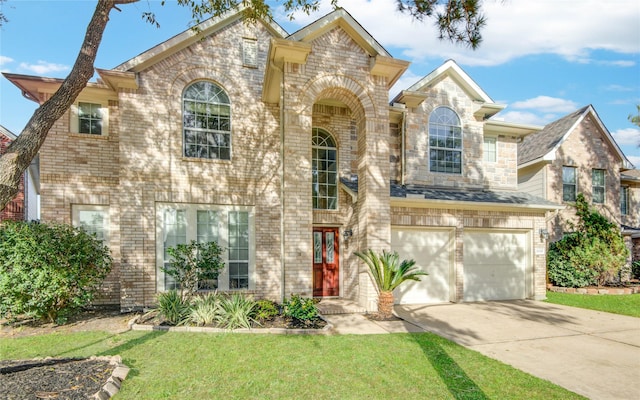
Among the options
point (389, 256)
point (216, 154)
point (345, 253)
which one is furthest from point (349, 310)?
point (216, 154)

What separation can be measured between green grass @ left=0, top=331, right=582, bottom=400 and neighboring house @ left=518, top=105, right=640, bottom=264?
37.5 feet

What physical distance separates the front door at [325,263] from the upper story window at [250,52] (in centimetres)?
509

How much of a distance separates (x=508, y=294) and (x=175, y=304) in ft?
32.4

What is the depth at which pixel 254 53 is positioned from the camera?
982cm

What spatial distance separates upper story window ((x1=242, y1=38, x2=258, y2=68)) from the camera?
31.9 feet

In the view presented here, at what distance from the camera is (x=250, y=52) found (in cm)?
979

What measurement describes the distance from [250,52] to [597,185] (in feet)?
51.5

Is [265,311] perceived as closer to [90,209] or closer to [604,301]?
[90,209]

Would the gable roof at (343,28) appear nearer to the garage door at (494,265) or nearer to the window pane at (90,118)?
the window pane at (90,118)

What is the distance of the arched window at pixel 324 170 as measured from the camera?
10477 millimetres

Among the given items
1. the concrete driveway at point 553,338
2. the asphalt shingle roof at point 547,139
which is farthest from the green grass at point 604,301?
the asphalt shingle roof at point 547,139

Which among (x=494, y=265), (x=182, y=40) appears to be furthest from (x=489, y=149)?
(x=182, y=40)

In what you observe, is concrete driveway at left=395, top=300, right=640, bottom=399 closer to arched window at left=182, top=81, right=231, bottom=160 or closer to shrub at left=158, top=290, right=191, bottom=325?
shrub at left=158, top=290, right=191, bottom=325

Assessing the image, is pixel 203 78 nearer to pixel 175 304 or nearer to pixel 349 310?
pixel 175 304
